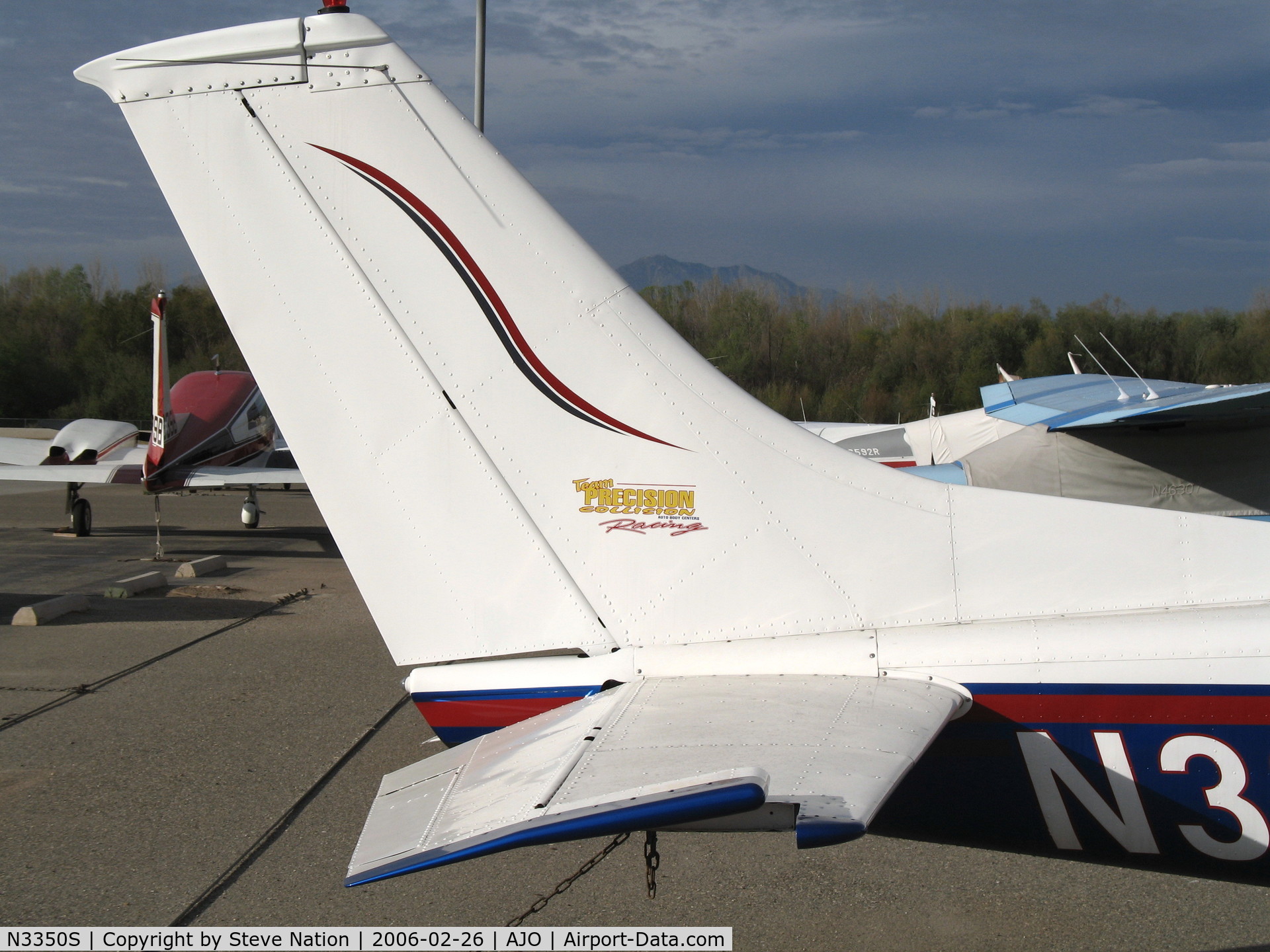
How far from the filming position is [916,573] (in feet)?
9.44

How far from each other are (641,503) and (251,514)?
46.5ft

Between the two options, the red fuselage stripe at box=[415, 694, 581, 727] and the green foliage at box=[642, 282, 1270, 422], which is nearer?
the red fuselage stripe at box=[415, 694, 581, 727]

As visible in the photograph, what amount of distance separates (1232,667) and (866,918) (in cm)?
162

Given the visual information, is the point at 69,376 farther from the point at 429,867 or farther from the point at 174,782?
the point at 429,867

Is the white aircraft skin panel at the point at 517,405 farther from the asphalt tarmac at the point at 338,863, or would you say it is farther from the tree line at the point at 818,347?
the tree line at the point at 818,347

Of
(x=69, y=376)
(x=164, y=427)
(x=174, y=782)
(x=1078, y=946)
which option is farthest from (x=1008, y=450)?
(x=69, y=376)

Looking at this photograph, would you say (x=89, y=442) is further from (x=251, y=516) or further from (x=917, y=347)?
(x=917, y=347)

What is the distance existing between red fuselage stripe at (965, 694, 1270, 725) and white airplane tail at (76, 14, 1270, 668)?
0.52 metres

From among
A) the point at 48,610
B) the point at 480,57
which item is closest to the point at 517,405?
the point at 480,57

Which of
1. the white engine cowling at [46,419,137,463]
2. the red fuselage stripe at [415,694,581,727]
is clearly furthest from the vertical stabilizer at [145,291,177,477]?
the red fuselage stripe at [415,694,581,727]

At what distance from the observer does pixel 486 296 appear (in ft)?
9.73

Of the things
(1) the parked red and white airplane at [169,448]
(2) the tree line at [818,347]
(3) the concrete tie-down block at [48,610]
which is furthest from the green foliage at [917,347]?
(3) the concrete tie-down block at [48,610]

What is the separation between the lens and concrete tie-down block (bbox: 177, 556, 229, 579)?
10.9 meters

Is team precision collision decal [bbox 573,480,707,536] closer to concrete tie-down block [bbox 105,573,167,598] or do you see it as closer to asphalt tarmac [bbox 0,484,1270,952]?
asphalt tarmac [bbox 0,484,1270,952]
